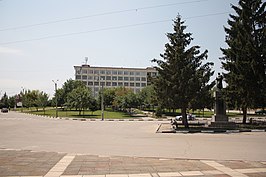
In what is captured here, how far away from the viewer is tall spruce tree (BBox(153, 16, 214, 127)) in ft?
93.7

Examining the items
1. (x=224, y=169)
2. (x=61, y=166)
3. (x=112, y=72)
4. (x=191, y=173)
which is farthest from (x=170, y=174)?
(x=112, y=72)

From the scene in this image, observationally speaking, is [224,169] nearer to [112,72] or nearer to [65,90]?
[65,90]

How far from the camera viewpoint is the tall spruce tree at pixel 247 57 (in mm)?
30188

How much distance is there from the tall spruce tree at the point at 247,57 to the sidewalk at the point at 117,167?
21.5m

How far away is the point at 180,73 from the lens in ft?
94.5

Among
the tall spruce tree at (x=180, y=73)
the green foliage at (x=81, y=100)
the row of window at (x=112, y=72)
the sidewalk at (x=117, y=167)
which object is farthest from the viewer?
the row of window at (x=112, y=72)

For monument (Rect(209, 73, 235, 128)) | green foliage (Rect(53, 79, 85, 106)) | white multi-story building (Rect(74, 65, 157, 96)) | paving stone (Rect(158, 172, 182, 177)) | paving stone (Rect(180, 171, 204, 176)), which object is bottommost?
paving stone (Rect(158, 172, 182, 177))

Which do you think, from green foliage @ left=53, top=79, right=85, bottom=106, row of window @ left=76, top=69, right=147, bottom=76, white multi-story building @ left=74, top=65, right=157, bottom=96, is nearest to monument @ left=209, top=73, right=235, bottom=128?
green foliage @ left=53, top=79, right=85, bottom=106

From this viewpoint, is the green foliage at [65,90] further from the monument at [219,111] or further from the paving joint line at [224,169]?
the paving joint line at [224,169]

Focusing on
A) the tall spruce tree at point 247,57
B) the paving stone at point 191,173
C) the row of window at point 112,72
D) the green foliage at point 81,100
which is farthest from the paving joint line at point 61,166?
the row of window at point 112,72

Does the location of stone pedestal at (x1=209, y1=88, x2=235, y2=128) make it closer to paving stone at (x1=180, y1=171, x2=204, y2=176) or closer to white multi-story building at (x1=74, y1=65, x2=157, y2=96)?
paving stone at (x1=180, y1=171, x2=204, y2=176)

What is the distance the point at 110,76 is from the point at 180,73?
371ft

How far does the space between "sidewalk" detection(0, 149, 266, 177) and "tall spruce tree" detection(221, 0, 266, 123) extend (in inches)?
848

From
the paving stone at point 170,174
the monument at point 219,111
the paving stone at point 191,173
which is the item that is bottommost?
the paving stone at point 170,174
